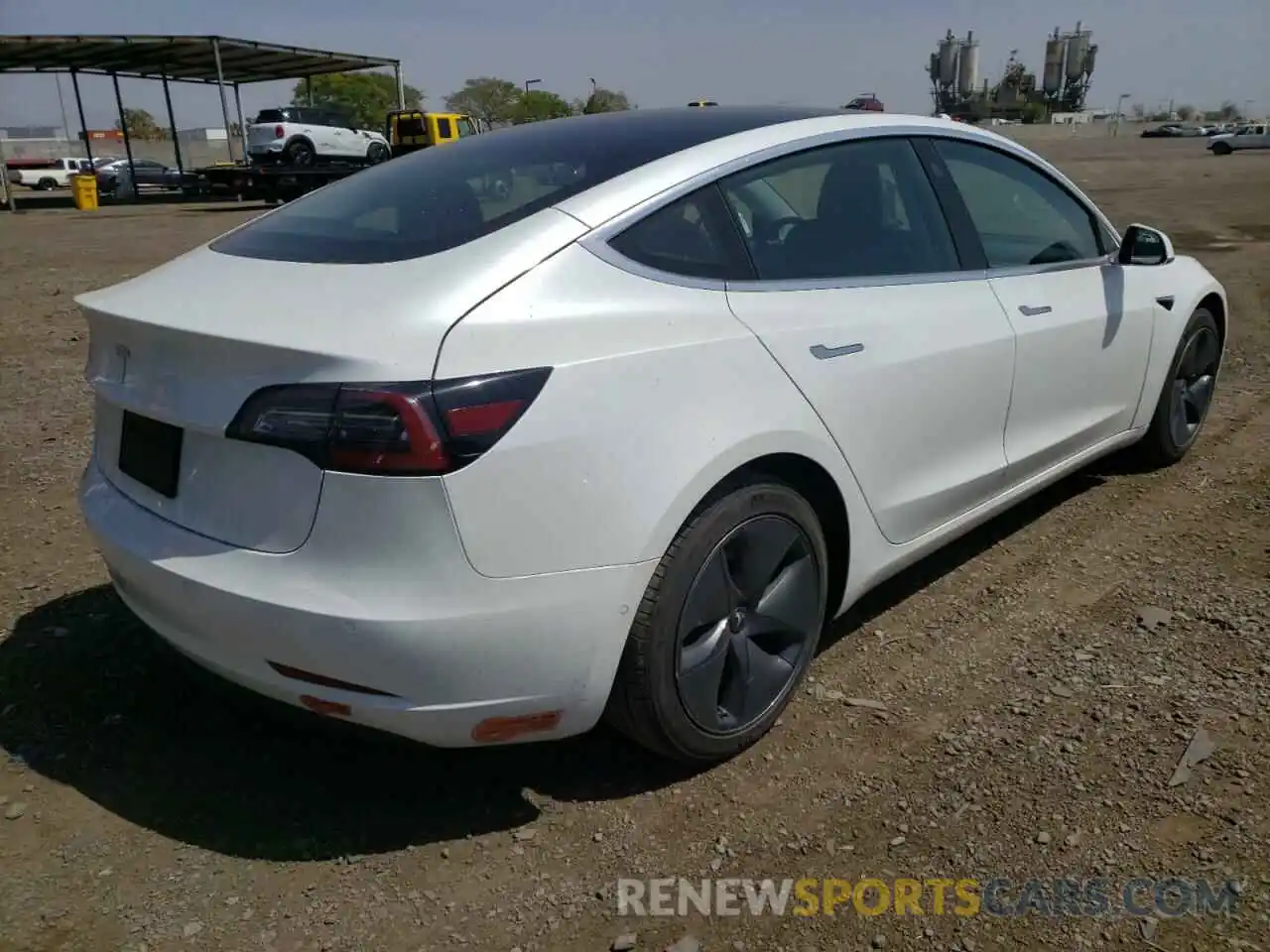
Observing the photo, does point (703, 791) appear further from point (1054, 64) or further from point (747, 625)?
point (1054, 64)

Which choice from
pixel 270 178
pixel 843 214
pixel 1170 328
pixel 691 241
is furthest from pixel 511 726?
pixel 270 178

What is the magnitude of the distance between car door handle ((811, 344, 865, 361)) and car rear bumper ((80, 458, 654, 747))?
773 mm

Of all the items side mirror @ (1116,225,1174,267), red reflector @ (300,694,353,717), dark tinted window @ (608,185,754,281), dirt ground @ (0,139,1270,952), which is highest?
dark tinted window @ (608,185,754,281)

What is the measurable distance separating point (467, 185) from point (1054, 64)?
139800 millimetres

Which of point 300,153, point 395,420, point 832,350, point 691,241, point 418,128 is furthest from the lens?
point 418,128

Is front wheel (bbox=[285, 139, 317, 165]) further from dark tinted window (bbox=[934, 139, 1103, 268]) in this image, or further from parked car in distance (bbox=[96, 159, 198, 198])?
dark tinted window (bbox=[934, 139, 1103, 268])

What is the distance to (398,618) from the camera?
1.98 m

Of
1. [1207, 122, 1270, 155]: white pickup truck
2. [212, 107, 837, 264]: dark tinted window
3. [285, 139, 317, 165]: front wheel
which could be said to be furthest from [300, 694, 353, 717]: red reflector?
[1207, 122, 1270, 155]: white pickup truck

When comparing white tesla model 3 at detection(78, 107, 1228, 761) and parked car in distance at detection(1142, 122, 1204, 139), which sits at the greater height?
parked car in distance at detection(1142, 122, 1204, 139)

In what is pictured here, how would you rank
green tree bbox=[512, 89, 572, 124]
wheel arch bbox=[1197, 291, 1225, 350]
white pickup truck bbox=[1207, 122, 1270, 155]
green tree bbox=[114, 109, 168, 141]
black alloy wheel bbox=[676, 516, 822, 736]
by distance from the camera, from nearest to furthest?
1. black alloy wheel bbox=[676, 516, 822, 736]
2. wheel arch bbox=[1197, 291, 1225, 350]
3. white pickup truck bbox=[1207, 122, 1270, 155]
4. green tree bbox=[512, 89, 572, 124]
5. green tree bbox=[114, 109, 168, 141]

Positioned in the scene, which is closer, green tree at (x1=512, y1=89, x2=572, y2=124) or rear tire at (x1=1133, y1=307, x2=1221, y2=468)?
rear tire at (x1=1133, y1=307, x2=1221, y2=468)

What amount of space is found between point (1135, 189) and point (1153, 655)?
23314 millimetres

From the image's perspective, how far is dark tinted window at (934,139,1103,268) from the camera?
11.1 feet

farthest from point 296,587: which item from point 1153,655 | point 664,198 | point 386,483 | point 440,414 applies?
point 1153,655
